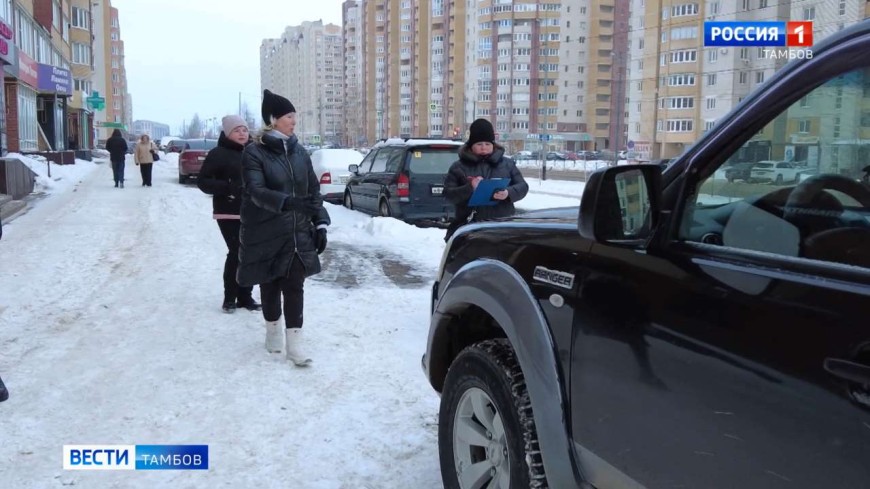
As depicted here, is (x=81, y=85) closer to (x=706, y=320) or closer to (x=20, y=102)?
(x=20, y=102)

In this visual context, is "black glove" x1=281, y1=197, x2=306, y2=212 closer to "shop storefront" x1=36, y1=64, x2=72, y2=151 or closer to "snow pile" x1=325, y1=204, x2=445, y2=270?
"snow pile" x1=325, y1=204, x2=445, y2=270

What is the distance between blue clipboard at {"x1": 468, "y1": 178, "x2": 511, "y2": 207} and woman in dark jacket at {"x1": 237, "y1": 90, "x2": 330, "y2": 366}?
1.44 meters

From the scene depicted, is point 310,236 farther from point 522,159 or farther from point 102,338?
point 522,159

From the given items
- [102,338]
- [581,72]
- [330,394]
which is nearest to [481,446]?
[330,394]

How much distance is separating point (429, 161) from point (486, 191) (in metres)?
6.66

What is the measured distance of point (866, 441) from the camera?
5.02ft

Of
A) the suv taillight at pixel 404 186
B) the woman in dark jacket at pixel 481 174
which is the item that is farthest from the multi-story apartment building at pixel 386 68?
the woman in dark jacket at pixel 481 174

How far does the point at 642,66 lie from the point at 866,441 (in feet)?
244

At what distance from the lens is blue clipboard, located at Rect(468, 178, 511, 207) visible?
249 inches

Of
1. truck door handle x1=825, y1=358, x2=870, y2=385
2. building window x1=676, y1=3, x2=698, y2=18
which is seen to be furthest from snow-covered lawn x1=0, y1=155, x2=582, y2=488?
building window x1=676, y1=3, x2=698, y2=18

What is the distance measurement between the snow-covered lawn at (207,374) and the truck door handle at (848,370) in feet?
7.83

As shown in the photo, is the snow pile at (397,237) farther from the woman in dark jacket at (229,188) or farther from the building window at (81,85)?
the building window at (81,85)

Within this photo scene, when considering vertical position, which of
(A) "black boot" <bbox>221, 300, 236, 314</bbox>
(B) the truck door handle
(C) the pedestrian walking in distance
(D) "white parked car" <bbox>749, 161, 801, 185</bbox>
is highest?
(C) the pedestrian walking in distance

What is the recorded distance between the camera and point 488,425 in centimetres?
295
